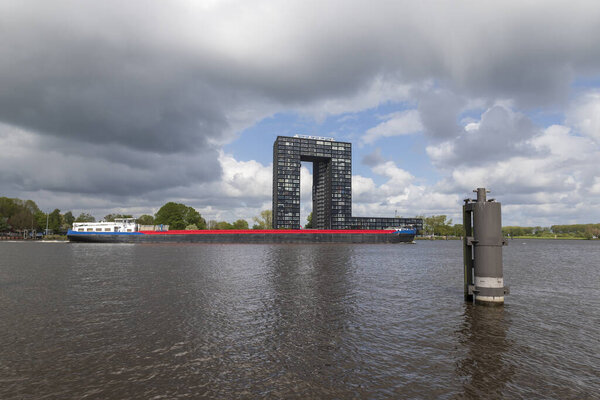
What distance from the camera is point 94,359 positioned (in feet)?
31.5

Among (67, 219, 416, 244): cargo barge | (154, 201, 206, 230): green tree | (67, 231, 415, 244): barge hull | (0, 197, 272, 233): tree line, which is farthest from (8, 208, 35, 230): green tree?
(67, 231, 415, 244): barge hull

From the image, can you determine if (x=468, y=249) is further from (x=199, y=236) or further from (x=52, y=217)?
(x=52, y=217)

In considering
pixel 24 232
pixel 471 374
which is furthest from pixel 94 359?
pixel 24 232

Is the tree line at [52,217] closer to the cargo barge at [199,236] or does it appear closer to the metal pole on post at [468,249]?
the cargo barge at [199,236]

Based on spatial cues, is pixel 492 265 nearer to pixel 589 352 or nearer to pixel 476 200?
pixel 476 200

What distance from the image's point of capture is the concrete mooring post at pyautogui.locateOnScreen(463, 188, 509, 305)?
15.9m

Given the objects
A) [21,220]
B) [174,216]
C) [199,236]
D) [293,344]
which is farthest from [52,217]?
[293,344]

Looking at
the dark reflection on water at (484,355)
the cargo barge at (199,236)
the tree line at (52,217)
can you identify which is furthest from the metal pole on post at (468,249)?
the tree line at (52,217)

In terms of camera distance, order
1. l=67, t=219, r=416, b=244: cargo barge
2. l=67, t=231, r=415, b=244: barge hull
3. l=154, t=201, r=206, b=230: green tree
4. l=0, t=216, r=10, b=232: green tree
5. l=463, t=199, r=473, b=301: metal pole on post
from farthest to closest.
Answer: l=0, t=216, r=10, b=232: green tree < l=154, t=201, r=206, b=230: green tree < l=67, t=219, r=416, b=244: cargo barge < l=67, t=231, r=415, b=244: barge hull < l=463, t=199, r=473, b=301: metal pole on post

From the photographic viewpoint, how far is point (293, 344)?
11.1 metres

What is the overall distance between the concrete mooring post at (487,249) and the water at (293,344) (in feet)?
3.08

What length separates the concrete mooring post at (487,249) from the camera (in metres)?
15.9

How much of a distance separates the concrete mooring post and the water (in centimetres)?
94

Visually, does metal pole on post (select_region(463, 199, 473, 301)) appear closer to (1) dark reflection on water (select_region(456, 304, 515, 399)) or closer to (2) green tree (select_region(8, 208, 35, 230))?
(1) dark reflection on water (select_region(456, 304, 515, 399))
